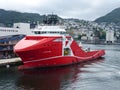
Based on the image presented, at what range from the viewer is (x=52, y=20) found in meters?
63.4

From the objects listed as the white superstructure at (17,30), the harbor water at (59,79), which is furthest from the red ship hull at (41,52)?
the white superstructure at (17,30)

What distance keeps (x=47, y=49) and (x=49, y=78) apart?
9.92 m

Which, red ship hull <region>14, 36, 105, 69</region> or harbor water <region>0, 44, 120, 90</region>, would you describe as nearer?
harbor water <region>0, 44, 120, 90</region>

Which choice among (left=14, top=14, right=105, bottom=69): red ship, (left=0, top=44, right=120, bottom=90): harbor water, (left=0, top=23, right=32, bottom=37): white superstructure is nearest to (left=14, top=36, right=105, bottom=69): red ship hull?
(left=14, top=14, right=105, bottom=69): red ship

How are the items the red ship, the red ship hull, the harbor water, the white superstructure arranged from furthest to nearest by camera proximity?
the white superstructure < the red ship < the red ship hull < the harbor water

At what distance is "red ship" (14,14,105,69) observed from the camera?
53.5 metres

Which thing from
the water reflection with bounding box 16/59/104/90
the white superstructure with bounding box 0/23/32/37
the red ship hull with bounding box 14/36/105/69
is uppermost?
the white superstructure with bounding box 0/23/32/37

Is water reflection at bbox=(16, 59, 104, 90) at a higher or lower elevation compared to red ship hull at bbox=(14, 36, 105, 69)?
lower

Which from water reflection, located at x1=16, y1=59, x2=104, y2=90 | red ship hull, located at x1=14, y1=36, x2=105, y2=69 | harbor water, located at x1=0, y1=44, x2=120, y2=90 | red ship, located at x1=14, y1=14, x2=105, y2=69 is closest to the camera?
harbor water, located at x1=0, y1=44, x2=120, y2=90

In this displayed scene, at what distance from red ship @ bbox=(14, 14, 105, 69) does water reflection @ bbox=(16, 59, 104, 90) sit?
2.00 metres

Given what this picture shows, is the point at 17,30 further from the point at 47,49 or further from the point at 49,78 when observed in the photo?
the point at 49,78

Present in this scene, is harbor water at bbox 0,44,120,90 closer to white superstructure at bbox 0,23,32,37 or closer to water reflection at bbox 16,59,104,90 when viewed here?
water reflection at bbox 16,59,104,90

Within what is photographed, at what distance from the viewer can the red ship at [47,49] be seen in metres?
53.5

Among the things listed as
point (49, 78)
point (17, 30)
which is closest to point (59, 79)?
point (49, 78)
